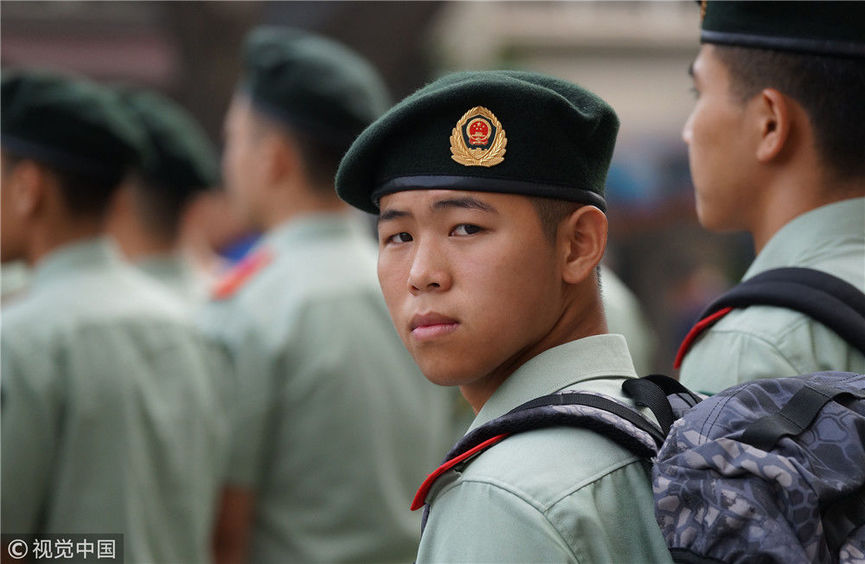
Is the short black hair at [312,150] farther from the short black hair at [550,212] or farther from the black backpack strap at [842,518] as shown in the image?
the black backpack strap at [842,518]

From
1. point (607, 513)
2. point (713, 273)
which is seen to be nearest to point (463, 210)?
point (607, 513)

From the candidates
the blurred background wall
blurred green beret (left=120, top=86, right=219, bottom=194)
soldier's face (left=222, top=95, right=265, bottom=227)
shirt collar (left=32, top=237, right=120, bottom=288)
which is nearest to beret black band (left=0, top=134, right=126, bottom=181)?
shirt collar (left=32, top=237, right=120, bottom=288)

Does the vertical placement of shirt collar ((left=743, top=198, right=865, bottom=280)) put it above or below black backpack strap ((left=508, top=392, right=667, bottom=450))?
above

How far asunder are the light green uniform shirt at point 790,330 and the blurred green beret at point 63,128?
7.08 ft

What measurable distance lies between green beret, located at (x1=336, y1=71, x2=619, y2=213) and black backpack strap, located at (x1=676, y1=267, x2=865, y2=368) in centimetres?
50

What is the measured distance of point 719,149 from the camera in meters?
2.18

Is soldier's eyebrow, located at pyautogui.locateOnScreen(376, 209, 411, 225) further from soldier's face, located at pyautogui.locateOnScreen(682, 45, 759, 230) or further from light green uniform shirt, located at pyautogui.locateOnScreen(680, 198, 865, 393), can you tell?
soldier's face, located at pyautogui.locateOnScreen(682, 45, 759, 230)

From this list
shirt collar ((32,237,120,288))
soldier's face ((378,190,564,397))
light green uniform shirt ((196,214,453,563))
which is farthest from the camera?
light green uniform shirt ((196,214,453,563))

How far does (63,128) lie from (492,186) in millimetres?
2290

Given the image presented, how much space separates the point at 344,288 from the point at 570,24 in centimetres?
1392

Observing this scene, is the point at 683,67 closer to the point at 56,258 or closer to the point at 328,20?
the point at 328,20

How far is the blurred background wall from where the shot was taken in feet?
26.4

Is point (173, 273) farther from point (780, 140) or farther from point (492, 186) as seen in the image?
point (492, 186)

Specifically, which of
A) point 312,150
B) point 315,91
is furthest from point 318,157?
point 315,91
